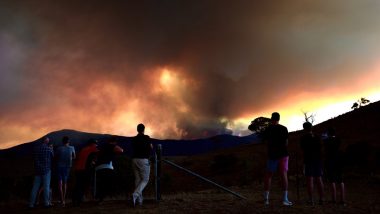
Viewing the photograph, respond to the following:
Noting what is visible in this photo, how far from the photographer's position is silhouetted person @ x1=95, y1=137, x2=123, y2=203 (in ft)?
43.5

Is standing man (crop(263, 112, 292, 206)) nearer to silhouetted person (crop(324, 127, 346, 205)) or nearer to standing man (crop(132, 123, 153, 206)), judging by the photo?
silhouetted person (crop(324, 127, 346, 205))

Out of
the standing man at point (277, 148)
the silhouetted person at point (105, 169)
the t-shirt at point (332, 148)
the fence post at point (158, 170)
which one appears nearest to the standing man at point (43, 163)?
the silhouetted person at point (105, 169)

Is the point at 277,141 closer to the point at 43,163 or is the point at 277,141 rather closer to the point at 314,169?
the point at 314,169

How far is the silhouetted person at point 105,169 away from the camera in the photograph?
13266mm

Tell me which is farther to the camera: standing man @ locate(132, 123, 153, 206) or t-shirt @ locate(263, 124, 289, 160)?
standing man @ locate(132, 123, 153, 206)

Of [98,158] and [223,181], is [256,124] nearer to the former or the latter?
[223,181]

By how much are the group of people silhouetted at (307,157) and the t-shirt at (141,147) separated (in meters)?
3.46

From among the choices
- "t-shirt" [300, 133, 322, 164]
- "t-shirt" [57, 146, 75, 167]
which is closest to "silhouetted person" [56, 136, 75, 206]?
"t-shirt" [57, 146, 75, 167]

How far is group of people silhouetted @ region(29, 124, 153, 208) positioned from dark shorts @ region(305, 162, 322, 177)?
4.81m

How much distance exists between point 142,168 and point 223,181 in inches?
1309

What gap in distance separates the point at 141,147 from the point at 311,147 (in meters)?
5.12

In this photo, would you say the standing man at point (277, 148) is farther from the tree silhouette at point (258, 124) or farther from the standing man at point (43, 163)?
the tree silhouette at point (258, 124)

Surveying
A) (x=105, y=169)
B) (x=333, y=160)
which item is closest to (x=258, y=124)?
(x=333, y=160)

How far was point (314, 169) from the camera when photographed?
1297cm
